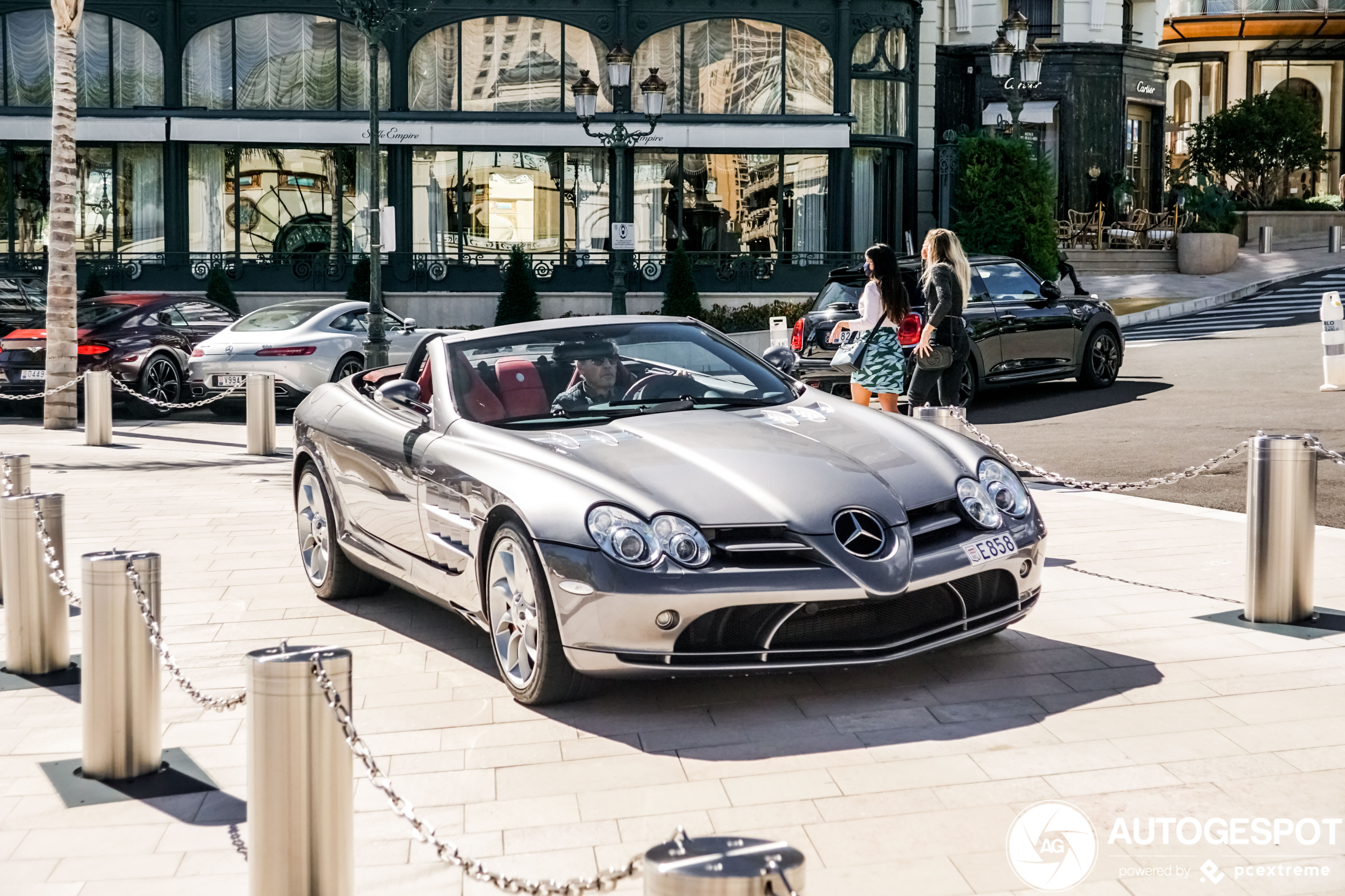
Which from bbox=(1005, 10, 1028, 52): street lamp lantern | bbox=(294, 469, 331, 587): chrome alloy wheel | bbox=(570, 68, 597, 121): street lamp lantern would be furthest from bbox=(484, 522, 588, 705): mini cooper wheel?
bbox=(1005, 10, 1028, 52): street lamp lantern

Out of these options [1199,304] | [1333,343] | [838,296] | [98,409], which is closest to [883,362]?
[838,296]

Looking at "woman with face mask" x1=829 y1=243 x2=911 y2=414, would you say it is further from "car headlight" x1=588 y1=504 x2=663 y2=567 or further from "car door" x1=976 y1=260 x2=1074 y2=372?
"car door" x1=976 y1=260 x2=1074 y2=372

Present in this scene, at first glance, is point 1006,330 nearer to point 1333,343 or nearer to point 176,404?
point 1333,343

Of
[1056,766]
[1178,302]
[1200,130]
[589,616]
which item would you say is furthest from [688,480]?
[1200,130]

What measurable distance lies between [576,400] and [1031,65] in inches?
823

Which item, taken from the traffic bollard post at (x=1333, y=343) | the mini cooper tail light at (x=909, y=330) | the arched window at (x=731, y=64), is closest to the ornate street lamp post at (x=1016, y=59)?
the arched window at (x=731, y=64)

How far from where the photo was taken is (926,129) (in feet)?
120

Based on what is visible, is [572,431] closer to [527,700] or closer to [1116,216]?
[527,700]

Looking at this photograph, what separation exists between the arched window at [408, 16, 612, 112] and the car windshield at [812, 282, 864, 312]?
17450 mm

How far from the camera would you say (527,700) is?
5.98 metres

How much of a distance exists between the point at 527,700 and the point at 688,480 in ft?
3.37

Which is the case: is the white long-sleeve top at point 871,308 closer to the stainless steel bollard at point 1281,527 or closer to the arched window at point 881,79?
the stainless steel bollard at point 1281,527

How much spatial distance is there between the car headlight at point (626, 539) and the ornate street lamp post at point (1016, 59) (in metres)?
21.1

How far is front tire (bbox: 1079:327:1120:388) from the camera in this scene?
1819 centimetres
